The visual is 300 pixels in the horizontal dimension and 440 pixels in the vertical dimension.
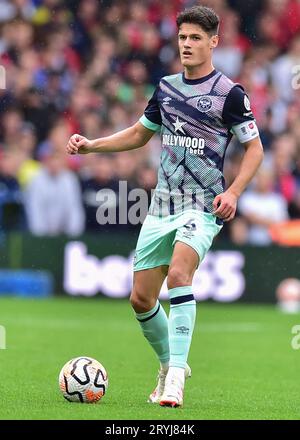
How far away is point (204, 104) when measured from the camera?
24.0 ft

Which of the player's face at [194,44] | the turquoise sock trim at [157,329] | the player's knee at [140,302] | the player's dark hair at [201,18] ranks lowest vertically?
the turquoise sock trim at [157,329]

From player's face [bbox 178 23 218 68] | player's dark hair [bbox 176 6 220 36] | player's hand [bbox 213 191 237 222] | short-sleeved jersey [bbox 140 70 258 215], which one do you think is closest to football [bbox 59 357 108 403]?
short-sleeved jersey [bbox 140 70 258 215]

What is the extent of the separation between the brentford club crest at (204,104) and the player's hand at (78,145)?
0.81 meters

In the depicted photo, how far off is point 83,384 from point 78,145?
1555 millimetres

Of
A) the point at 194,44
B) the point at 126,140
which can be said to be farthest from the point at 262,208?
the point at 194,44

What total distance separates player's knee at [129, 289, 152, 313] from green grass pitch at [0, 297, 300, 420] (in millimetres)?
572

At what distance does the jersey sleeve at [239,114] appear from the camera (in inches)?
286

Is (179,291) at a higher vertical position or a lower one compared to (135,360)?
higher

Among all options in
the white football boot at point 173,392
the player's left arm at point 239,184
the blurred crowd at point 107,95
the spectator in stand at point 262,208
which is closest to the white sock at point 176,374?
the white football boot at point 173,392

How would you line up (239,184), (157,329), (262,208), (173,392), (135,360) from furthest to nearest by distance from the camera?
(262,208) < (135,360) < (157,329) < (239,184) < (173,392)

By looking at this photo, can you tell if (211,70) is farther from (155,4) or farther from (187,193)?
(155,4)

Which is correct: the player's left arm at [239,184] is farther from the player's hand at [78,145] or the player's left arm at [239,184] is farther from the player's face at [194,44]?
the player's hand at [78,145]

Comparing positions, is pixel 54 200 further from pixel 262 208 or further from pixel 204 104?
pixel 204 104
